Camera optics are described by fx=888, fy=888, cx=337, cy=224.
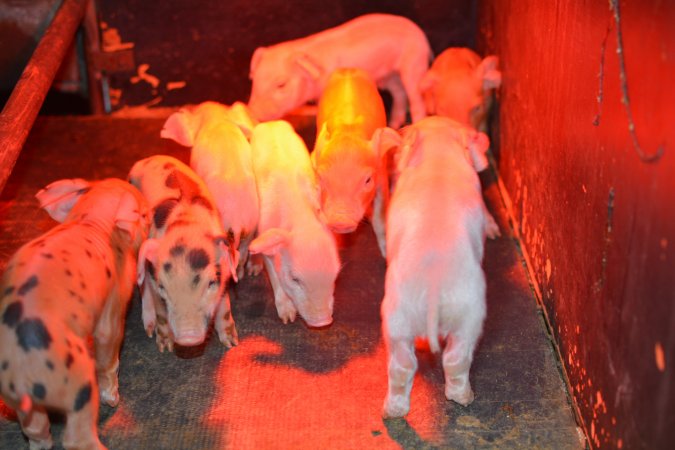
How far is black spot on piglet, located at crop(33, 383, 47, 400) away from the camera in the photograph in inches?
139

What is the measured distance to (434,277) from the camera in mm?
3926

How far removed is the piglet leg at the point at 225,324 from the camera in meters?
4.81

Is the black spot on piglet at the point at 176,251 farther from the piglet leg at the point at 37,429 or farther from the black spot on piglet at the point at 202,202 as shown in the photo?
the piglet leg at the point at 37,429

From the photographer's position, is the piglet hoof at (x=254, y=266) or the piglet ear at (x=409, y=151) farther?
the piglet hoof at (x=254, y=266)

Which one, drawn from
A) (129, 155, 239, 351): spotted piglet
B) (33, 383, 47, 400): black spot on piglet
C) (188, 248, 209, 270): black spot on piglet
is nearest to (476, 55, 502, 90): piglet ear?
(129, 155, 239, 351): spotted piglet

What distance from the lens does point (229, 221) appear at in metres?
5.02

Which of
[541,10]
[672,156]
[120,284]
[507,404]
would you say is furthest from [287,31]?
[672,156]

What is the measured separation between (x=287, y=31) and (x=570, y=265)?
12.7 ft

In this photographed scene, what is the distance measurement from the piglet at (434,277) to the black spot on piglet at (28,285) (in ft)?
5.05

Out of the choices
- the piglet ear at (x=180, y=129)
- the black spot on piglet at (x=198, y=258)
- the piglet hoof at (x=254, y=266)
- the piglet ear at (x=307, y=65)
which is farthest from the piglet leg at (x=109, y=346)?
the piglet ear at (x=307, y=65)

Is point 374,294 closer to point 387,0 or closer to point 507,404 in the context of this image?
point 507,404

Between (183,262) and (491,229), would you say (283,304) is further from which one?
(491,229)

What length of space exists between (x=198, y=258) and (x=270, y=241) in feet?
1.55

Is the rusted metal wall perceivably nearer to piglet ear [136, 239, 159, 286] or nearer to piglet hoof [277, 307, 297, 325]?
piglet hoof [277, 307, 297, 325]
